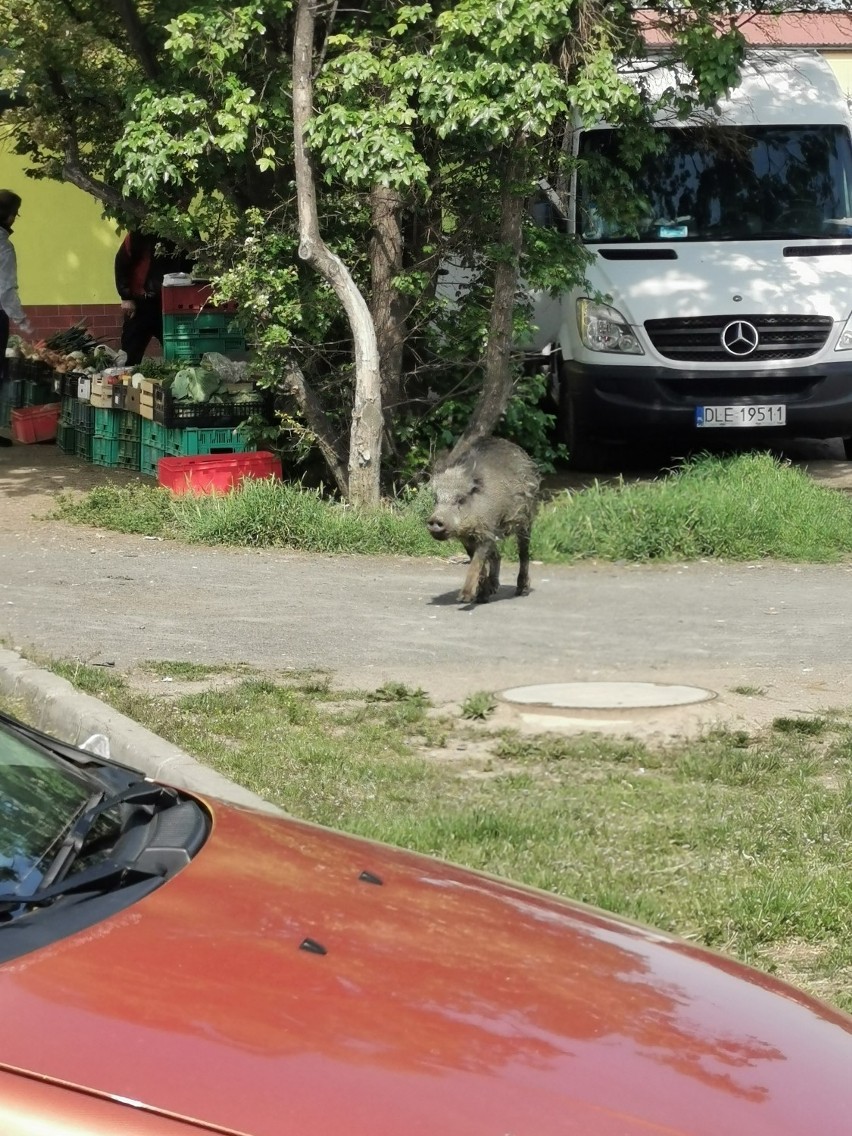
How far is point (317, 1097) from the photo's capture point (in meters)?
2.26

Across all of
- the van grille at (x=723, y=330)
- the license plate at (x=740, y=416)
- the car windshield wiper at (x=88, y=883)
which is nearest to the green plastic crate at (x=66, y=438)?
the van grille at (x=723, y=330)

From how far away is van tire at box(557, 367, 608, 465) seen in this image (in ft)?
45.9

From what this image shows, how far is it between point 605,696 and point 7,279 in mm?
10363

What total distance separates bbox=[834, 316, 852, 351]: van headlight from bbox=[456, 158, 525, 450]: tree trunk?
296 cm

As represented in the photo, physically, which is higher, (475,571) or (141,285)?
(141,285)

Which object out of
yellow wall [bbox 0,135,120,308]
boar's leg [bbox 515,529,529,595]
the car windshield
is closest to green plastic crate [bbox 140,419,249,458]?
boar's leg [bbox 515,529,529,595]

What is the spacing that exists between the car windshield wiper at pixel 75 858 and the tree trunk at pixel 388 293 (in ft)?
30.3

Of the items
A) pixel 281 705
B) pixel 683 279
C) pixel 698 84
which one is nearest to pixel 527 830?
pixel 281 705

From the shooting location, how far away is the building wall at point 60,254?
64.1ft

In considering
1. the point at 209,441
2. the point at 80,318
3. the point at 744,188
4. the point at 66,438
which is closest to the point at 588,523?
the point at 209,441

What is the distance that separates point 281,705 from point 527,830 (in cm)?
207

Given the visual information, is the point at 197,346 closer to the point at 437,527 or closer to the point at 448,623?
the point at 437,527

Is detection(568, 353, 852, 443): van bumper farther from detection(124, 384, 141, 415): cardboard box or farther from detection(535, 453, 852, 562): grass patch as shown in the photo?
detection(124, 384, 141, 415): cardboard box

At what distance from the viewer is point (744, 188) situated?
13977 millimetres
